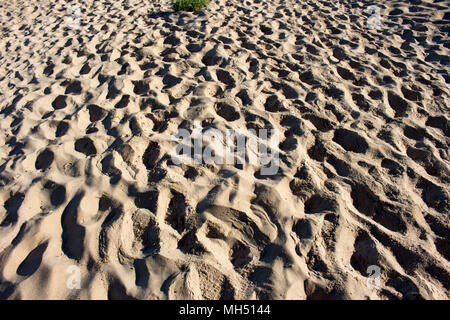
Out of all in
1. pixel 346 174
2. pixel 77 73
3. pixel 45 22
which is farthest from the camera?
pixel 45 22

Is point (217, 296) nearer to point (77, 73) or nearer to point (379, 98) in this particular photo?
point (379, 98)

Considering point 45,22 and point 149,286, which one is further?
point 45,22

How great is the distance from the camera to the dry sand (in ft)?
6.03

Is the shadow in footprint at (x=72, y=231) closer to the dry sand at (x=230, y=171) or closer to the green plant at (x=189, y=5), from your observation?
the dry sand at (x=230, y=171)

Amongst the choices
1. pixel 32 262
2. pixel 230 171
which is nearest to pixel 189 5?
pixel 230 171

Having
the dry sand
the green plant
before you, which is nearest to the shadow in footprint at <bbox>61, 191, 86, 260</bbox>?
the dry sand

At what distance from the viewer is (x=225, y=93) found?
130 inches

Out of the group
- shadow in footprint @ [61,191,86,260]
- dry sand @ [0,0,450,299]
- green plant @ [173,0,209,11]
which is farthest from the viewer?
green plant @ [173,0,209,11]

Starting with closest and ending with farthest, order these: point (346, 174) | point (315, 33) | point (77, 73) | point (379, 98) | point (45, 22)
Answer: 1. point (346, 174)
2. point (379, 98)
3. point (77, 73)
4. point (315, 33)
5. point (45, 22)

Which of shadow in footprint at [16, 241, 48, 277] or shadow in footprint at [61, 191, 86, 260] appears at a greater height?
shadow in footprint at [61, 191, 86, 260]

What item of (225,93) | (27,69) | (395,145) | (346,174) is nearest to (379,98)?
(395,145)

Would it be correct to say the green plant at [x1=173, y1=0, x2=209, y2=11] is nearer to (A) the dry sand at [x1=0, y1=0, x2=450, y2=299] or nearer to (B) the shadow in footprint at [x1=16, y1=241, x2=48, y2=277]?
(A) the dry sand at [x1=0, y1=0, x2=450, y2=299]

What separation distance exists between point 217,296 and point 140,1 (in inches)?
254

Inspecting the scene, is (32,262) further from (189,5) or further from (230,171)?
(189,5)
